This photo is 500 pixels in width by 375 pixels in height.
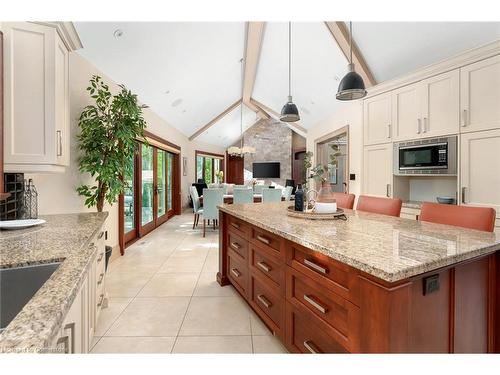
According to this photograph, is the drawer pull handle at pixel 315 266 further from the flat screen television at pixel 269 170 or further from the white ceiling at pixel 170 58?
the flat screen television at pixel 269 170

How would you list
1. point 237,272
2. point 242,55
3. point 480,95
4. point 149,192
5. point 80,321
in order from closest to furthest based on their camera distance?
point 80,321
point 480,95
point 237,272
point 242,55
point 149,192

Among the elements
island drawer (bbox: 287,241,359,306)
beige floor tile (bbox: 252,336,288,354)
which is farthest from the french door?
island drawer (bbox: 287,241,359,306)

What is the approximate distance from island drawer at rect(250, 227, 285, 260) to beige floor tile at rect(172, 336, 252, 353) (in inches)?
26.7

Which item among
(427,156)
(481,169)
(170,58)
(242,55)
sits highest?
(242,55)

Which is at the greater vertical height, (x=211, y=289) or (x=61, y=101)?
(x=61, y=101)

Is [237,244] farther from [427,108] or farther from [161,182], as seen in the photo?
[161,182]

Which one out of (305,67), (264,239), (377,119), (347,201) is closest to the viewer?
(264,239)

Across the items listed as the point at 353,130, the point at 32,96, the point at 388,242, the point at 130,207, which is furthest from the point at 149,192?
the point at 388,242

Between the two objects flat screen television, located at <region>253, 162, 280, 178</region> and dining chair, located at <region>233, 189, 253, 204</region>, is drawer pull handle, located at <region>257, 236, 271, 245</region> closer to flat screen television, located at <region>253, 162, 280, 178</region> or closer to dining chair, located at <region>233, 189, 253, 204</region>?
dining chair, located at <region>233, 189, 253, 204</region>

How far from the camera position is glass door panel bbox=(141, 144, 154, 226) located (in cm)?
529

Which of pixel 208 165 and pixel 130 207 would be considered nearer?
pixel 130 207

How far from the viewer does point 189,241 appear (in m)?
4.93

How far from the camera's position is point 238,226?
8.36 ft

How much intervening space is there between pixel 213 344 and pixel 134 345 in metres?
0.56
